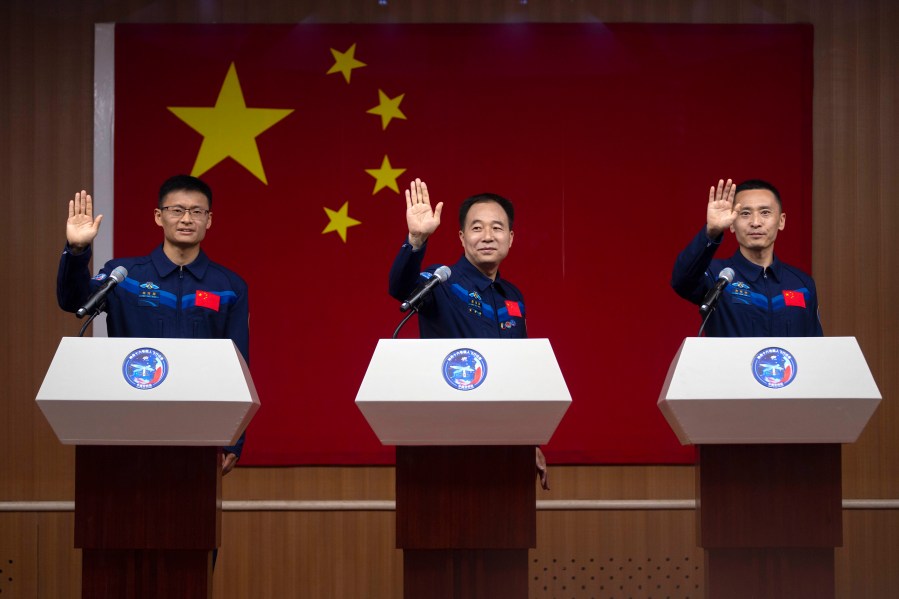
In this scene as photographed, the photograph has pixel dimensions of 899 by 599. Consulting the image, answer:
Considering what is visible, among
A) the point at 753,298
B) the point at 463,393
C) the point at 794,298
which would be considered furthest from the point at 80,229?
the point at 794,298

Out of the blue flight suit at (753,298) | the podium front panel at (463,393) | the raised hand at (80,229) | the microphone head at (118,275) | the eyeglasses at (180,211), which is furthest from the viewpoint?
the eyeglasses at (180,211)

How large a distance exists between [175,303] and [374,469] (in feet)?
4.64

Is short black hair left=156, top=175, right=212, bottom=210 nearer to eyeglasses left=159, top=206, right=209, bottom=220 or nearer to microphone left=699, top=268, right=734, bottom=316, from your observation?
eyeglasses left=159, top=206, right=209, bottom=220

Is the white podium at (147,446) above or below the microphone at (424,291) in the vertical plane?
below

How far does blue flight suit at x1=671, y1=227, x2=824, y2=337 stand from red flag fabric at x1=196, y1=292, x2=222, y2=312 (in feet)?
4.60

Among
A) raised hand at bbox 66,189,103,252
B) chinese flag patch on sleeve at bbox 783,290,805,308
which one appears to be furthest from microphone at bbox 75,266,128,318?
chinese flag patch on sleeve at bbox 783,290,805,308

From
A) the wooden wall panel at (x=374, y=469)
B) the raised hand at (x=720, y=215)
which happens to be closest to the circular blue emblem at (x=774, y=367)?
the raised hand at (x=720, y=215)

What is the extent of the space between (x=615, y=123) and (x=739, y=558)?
225 centimetres

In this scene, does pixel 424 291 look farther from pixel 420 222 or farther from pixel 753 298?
pixel 753 298

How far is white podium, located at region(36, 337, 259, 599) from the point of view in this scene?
2.32m

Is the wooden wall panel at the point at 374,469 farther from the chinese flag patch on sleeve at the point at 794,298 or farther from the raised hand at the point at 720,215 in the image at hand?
the raised hand at the point at 720,215

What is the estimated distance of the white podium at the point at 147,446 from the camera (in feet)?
7.63

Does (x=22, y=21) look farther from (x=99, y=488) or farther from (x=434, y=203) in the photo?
(x=99, y=488)

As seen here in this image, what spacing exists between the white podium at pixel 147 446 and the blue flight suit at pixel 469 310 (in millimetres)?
771
